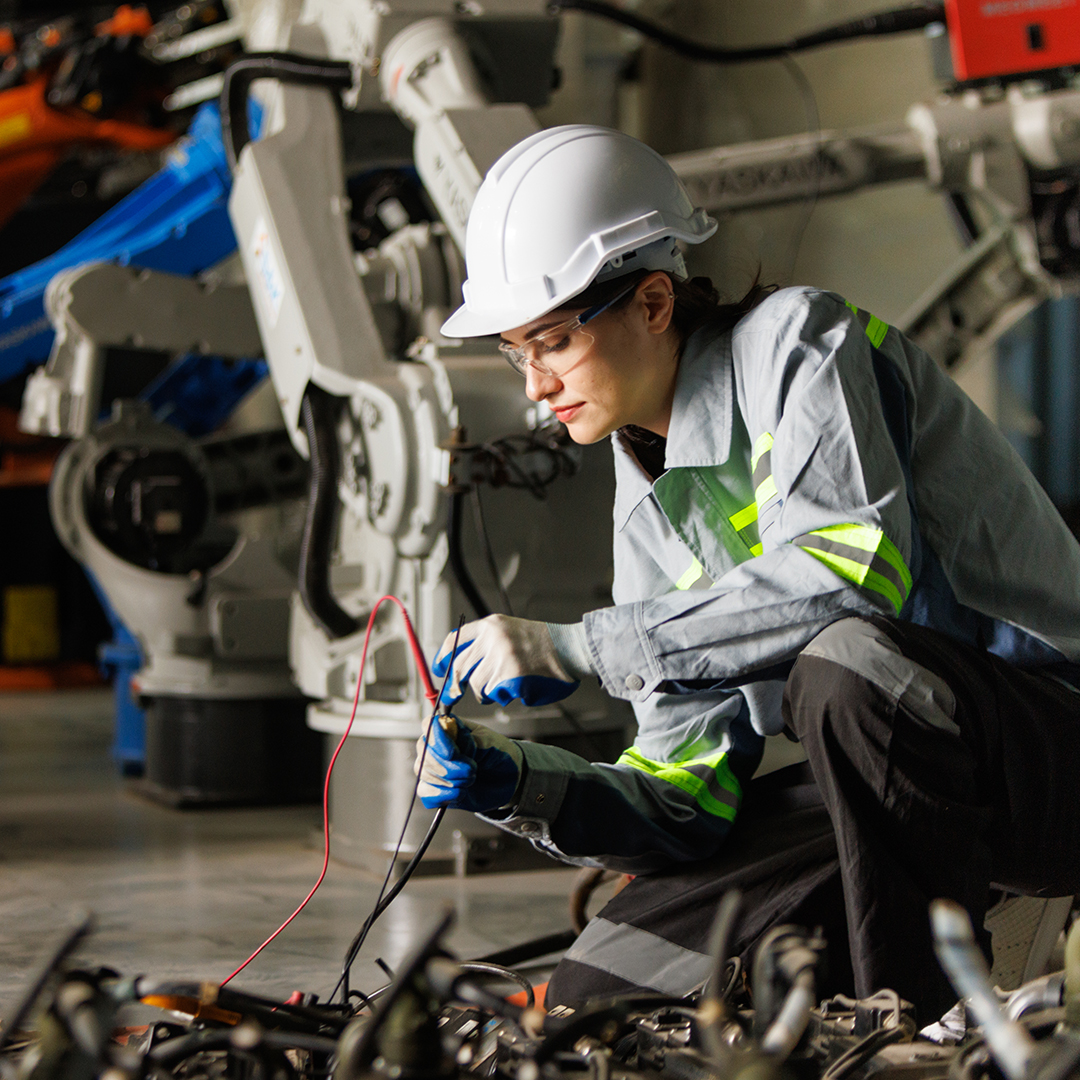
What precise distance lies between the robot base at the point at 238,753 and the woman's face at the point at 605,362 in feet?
8.05

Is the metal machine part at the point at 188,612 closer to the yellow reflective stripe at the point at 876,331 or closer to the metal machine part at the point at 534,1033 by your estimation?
the metal machine part at the point at 534,1033

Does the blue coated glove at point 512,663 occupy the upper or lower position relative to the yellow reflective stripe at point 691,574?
lower

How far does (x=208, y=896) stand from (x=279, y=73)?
6.70 feet

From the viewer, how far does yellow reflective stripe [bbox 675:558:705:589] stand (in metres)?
1.97

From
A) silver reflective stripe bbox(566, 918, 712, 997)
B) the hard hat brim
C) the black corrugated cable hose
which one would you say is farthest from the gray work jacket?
the black corrugated cable hose

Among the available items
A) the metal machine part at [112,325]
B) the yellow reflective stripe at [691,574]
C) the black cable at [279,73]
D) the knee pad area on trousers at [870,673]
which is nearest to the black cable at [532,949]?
the yellow reflective stripe at [691,574]

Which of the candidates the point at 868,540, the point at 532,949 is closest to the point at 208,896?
the point at 532,949

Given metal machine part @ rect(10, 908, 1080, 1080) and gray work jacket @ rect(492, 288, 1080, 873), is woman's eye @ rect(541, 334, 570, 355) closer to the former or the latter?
gray work jacket @ rect(492, 288, 1080, 873)

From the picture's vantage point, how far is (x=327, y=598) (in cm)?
334

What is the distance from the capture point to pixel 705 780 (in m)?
2.05

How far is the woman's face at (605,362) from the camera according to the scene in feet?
6.03

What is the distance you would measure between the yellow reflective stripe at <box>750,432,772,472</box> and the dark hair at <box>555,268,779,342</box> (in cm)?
20

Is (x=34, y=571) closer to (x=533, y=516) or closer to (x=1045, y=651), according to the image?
(x=533, y=516)

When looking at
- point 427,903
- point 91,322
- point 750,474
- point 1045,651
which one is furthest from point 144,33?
point 1045,651
